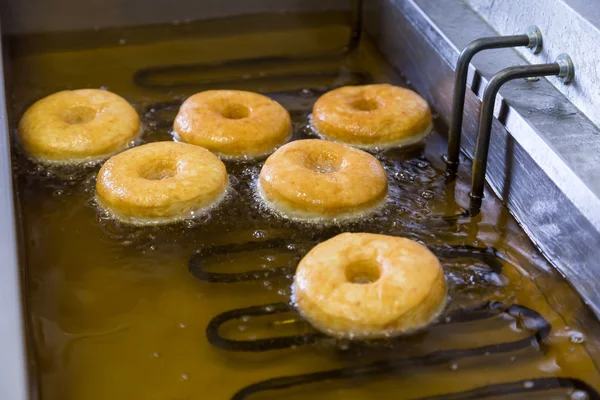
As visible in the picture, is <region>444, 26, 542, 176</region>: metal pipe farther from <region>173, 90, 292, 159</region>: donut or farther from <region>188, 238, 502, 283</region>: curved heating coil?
<region>173, 90, 292, 159</region>: donut

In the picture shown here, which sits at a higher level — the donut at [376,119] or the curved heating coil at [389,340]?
the donut at [376,119]

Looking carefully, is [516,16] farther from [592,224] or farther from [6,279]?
[6,279]

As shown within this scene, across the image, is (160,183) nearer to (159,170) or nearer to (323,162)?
(159,170)

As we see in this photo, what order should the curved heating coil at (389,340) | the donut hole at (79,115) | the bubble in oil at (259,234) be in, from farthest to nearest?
the donut hole at (79,115), the bubble in oil at (259,234), the curved heating coil at (389,340)

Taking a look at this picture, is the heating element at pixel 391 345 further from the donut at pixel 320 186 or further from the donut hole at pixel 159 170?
the donut hole at pixel 159 170

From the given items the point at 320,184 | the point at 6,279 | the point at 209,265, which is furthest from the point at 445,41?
the point at 6,279

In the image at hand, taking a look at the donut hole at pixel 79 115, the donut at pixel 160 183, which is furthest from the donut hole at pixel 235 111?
the donut hole at pixel 79 115
